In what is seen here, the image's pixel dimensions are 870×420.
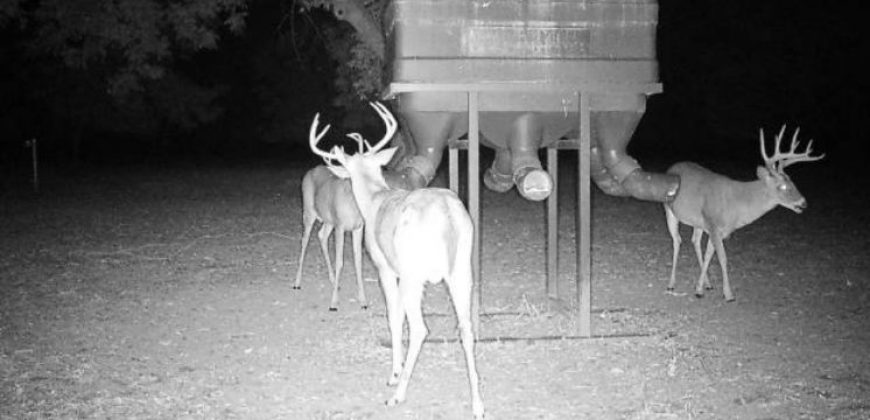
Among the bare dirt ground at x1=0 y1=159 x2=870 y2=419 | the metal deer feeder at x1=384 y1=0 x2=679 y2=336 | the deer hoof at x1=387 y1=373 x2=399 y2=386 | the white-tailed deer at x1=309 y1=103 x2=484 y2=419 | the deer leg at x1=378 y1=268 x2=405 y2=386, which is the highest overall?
the metal deer feeder at x1=384 y1=0 x2=679 y2=336

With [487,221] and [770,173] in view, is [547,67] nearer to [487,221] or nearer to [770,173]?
[770,173]

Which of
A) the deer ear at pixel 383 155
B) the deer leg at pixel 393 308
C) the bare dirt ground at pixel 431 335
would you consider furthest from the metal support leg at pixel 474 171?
the deer leg at pixel 393 308

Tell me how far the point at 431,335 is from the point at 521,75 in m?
2.32

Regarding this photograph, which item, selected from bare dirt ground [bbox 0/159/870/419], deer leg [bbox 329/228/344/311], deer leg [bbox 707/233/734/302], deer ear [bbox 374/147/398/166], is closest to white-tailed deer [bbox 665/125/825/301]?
deer leg [bbox 707/233/734/302]

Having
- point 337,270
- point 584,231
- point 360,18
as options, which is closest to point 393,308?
point 584,231

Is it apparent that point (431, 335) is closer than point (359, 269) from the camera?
Yes

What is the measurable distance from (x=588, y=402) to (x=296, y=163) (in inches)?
1419

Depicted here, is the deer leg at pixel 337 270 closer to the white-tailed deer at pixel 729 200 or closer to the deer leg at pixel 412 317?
the deer leg at pixel 412 317

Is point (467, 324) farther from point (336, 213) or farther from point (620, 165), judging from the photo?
point (336, 213)

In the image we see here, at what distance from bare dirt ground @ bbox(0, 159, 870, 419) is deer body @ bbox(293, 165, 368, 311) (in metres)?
0.31

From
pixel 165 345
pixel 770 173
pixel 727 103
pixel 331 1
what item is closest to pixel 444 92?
pixel 165 345

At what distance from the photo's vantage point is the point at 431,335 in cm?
788

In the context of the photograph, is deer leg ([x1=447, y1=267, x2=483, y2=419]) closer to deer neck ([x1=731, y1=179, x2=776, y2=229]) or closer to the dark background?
deer neck ([x1=731, y1=179, x2=776, y2=229])

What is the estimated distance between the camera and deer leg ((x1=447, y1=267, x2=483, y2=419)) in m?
5.77
